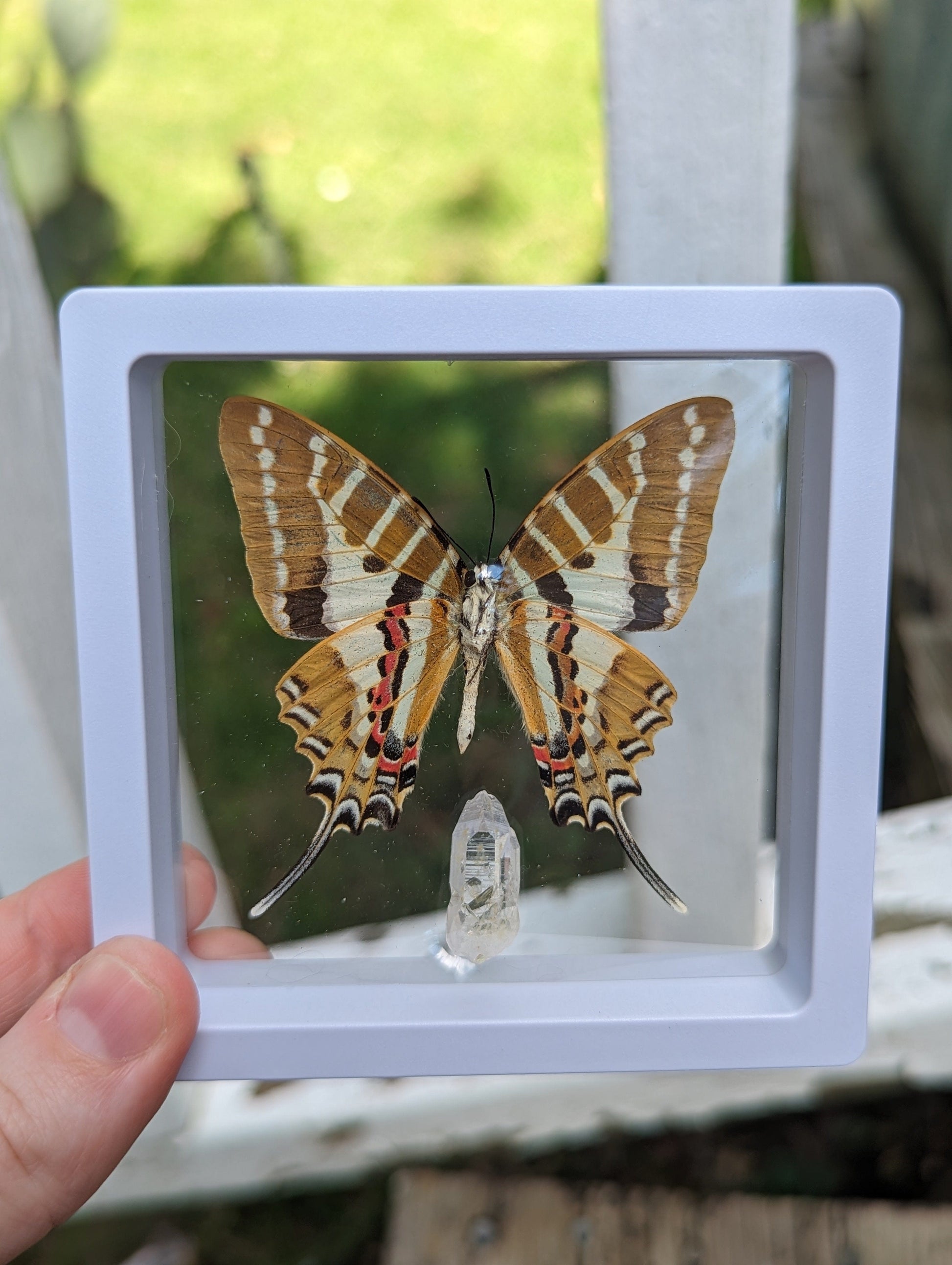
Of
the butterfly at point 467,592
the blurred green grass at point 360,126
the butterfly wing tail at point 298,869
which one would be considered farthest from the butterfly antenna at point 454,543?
the blurred green grass at point 360,126

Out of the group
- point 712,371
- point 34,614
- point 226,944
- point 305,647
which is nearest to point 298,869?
point 226,944

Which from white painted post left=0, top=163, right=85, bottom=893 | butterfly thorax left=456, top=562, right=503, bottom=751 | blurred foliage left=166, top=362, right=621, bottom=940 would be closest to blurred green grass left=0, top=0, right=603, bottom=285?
white painted post left=0, top=163, right=85, bottom=893

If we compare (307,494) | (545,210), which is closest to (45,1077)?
(307,494)

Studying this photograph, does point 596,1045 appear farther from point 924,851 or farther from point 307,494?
point 924,851

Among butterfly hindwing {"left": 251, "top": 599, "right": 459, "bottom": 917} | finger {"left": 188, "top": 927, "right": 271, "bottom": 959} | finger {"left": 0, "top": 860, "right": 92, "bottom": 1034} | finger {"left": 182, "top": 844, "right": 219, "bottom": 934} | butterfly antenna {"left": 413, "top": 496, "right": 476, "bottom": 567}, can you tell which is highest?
butterfly antenna {"left": 413, "top": 496, "right": 476, "bottom": 567}

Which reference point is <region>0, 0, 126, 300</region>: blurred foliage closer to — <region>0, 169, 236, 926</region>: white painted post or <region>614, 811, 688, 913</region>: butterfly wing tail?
<region>0, 169, 236, 926</region>: white painted post

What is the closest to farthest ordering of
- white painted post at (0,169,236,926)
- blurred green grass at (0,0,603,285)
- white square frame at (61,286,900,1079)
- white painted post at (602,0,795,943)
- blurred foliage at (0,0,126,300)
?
white square frame at (61,286,900,1079), white painted post at (602,0,795,943), white painted post at (0,169,236,926), blurred foliage at (0,0,126,300), blurred green grass at (0,0,603,285)

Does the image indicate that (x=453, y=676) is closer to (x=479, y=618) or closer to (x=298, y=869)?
(x=479, y=618)
